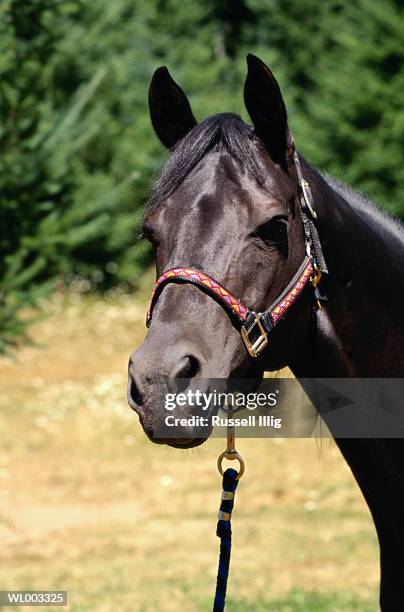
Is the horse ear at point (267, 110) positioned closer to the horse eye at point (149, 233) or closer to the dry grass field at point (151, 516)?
the horse eye at point (149, 233)

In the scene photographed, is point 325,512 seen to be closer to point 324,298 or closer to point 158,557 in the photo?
point 158,557

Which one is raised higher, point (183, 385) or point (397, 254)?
point (397, 254)

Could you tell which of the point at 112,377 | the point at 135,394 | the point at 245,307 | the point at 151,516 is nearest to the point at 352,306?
the point at 245,307

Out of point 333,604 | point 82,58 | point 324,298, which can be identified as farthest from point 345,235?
point 82,58

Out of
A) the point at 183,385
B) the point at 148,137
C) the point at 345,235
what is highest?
the point at 148,137

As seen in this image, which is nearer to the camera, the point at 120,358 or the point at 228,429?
the point at 228,429

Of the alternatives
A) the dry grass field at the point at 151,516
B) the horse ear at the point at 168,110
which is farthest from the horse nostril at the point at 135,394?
the dry grass field at the point at 151,516

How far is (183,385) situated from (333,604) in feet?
12.3

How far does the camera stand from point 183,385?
6.62 ft

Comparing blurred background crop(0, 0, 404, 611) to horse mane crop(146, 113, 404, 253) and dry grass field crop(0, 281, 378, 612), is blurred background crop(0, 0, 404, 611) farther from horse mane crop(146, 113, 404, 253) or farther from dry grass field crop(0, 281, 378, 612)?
horse mane crop(146, 113, 404, 253)

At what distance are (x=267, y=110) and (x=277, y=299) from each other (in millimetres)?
492

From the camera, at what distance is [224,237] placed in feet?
7.11

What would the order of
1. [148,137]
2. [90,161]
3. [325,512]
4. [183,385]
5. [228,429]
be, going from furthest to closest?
[148,137] → [90,161] → [325,512] → [228,429] → [183,385]

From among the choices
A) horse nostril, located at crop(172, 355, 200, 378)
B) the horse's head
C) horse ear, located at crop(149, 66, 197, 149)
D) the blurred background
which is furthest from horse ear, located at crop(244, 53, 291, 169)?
horse nostril, located at crop(172, 355, 200, 378)
